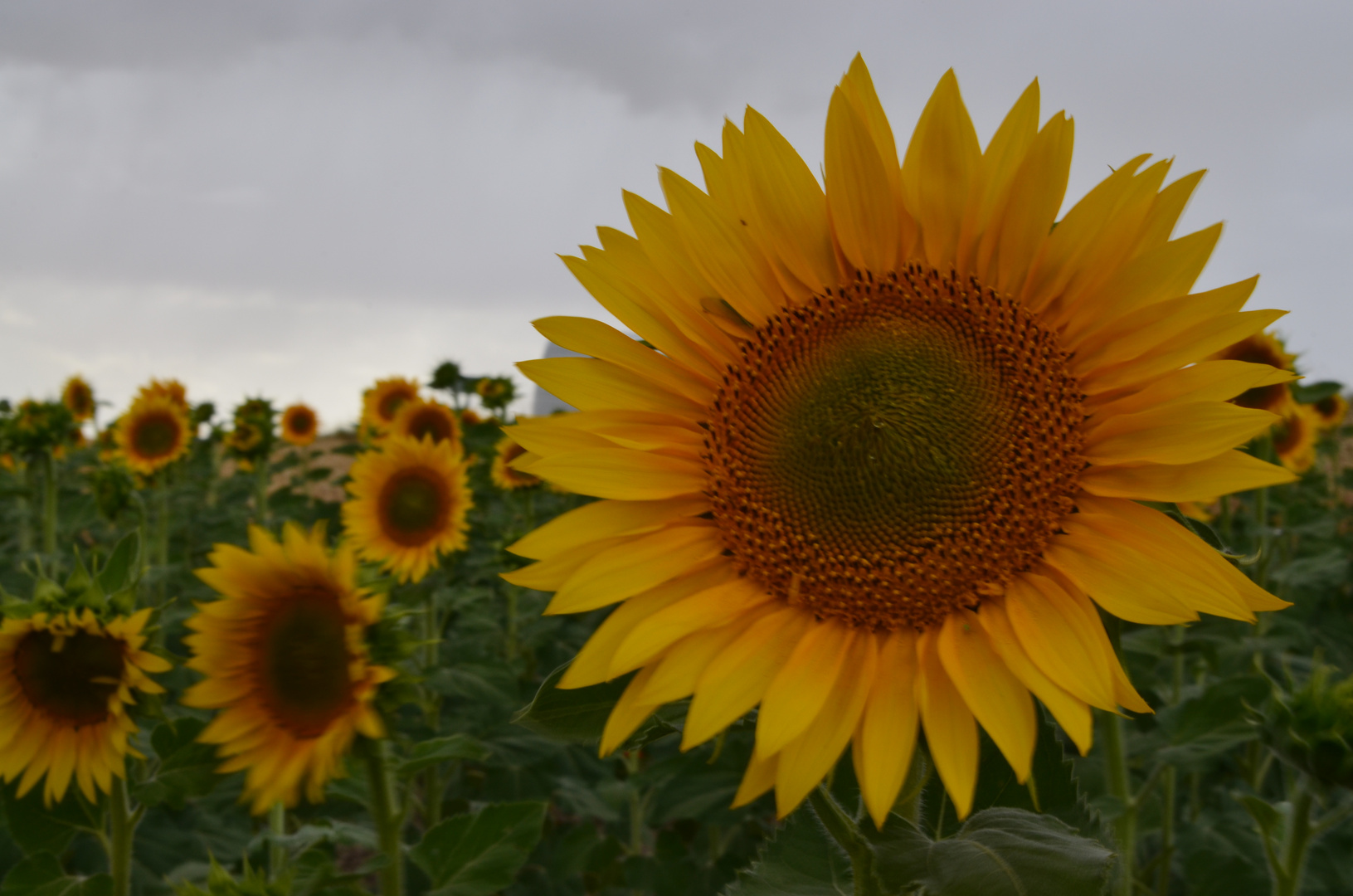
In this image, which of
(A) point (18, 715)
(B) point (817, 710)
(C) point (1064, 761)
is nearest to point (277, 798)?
(A) point (18, 715)

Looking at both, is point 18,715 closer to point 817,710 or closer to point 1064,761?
point 817,710

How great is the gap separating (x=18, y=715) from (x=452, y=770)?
165 cm

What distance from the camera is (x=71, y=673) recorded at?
201 centimetres

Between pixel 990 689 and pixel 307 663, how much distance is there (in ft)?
4.69

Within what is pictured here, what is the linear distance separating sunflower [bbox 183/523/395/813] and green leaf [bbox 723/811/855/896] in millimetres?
848

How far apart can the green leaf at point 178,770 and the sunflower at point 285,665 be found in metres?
0.08

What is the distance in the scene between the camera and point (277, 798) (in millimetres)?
1771

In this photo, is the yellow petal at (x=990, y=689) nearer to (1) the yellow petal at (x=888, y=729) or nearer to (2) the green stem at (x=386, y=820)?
(1) the yellow petal at (x=888, y=729)

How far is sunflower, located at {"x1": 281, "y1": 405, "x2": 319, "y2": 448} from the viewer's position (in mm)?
7695

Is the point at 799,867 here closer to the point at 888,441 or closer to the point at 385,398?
the point at 888,441

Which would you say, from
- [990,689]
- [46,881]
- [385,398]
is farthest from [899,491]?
[385,398]

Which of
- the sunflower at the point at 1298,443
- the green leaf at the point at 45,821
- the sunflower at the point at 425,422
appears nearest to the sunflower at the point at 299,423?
the sunflower at the point at 425,422

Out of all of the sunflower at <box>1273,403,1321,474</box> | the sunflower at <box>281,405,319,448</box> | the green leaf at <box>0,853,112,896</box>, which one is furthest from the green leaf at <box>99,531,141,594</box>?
the sunflower at <box>281,405,319,448</box>

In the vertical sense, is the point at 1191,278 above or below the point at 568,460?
above
